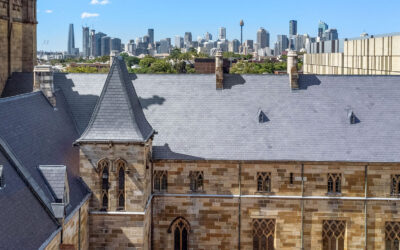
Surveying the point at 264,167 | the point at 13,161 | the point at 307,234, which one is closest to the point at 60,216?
the point at 13,161

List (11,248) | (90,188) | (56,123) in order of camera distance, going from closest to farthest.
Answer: (11,248), (90,188), (56,123)

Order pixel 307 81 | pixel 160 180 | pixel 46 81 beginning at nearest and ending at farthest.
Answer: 1. pixel 46 81
2. pixel 160 180
3. pixel 307 81

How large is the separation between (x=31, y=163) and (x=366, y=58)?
6468 centimetres

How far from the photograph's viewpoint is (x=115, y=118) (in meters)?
28.7

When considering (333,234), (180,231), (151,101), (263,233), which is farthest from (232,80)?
(333,234)

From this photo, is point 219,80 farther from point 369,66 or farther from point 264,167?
point 369,66

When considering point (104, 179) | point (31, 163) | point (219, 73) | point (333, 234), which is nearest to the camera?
point (31, 163)

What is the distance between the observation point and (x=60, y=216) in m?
22.9

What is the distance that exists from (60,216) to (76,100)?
13.8m

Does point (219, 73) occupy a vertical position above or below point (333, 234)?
above

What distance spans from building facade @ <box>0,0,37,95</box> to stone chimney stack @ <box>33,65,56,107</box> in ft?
16.3

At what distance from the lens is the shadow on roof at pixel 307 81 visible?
36781 mm

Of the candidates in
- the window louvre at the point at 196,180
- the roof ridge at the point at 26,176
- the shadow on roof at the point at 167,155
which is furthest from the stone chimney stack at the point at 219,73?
the roof ridge at the point at 26,176

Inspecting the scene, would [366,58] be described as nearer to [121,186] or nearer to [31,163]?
[121,186]
